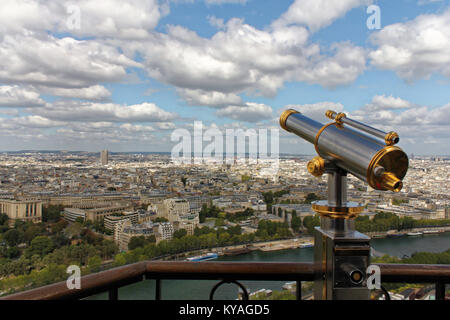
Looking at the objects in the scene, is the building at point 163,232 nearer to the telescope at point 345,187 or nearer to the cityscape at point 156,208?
the cityscape at point 156,208

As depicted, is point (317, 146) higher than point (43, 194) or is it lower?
higher

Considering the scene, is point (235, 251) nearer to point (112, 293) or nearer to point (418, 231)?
point (418, 231)

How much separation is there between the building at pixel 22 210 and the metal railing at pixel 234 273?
28.5ft

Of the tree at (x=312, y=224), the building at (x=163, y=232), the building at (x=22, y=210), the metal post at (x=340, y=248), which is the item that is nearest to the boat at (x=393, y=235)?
the tree at (x=312, y=224)

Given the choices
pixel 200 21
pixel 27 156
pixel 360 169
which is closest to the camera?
pixel 360 169

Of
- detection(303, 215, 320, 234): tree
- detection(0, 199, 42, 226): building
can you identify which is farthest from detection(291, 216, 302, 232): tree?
detection(0, 199, 42, 226): building

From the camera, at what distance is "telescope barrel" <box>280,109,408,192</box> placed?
1.69 feet

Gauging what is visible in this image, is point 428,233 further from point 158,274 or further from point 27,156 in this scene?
point 27,156

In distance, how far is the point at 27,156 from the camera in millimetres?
6344

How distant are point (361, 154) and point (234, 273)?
1.70 ft

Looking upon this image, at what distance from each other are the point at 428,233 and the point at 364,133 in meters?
7.60

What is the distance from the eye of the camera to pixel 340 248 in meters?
0.61

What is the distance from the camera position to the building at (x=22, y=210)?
777cm
